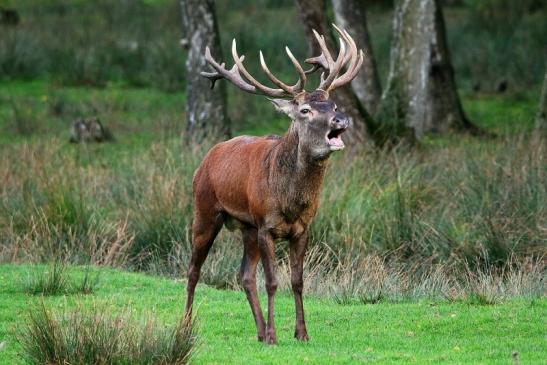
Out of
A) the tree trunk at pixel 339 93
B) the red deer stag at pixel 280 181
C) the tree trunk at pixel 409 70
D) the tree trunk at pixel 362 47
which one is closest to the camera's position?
the red deer stag at pixel 280 181

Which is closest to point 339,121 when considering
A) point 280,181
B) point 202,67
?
point 280,181

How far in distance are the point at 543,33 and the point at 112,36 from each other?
10302 millimetres

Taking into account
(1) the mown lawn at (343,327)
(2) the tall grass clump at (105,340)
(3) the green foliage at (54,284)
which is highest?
(2) the tall grass clump at (105,340)

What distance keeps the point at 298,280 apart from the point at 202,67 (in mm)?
12087

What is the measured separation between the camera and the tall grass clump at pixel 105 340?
30.3 feet

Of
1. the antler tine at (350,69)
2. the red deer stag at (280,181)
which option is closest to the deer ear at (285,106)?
the red deer stag at (280,181)

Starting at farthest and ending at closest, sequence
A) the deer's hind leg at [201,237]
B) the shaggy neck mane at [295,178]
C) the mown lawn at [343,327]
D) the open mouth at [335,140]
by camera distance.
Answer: the deer's hind leg at [201,237] → the shaggy neck mane at [295,178] → the open mouth at [335,140] → the mown lawn at [343,327]

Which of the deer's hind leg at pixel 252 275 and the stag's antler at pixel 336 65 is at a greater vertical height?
the stag's antler at pixel 336 65

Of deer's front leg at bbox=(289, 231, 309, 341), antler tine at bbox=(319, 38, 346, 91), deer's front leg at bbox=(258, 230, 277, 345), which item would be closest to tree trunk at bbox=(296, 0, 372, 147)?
antler tine at bbox=(319, 38, 346, 91)

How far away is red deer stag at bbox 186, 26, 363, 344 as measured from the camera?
33.7 feet

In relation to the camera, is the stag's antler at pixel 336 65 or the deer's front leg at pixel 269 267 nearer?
the deer's front leg at pixel 269 267

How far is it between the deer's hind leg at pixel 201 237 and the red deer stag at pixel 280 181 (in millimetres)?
20

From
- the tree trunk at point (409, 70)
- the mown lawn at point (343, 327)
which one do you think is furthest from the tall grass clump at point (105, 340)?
the tree trunk at point (409, 70)

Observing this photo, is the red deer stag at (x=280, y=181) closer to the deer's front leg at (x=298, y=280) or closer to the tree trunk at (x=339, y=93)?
the deer's front leg at (x=298, y=280)
